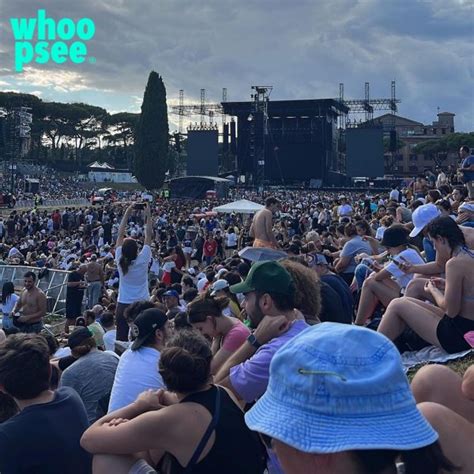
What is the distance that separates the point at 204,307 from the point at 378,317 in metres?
2.88

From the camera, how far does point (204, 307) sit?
3805 millimetres

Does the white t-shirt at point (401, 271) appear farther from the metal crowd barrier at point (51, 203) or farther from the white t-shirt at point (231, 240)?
the metal crowd barrier at point (51, 203)

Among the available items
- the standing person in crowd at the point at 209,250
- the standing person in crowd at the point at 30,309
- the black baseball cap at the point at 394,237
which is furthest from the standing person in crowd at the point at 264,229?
the standing person in crowd at the point at 209,250

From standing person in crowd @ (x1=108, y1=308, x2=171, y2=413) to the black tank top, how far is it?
702mm

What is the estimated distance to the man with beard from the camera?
3.04 meters

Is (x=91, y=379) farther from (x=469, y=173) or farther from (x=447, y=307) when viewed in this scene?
(x=469, y=173)

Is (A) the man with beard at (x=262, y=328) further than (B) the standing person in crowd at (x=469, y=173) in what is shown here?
No

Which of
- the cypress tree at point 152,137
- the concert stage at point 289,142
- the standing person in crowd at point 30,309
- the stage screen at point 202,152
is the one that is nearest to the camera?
the standing person in crowd at point 30,309

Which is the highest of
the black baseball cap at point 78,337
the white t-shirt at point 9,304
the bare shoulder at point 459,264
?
the bare shoulder at point 459,264

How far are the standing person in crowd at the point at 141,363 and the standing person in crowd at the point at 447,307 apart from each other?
1.78 metres

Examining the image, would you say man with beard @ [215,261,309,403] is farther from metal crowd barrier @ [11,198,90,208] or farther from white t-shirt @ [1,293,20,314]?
metal crowd barrier @ [11,198,90,208]

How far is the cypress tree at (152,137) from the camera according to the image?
186ft

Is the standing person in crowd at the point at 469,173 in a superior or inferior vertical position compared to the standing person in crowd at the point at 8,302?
superior

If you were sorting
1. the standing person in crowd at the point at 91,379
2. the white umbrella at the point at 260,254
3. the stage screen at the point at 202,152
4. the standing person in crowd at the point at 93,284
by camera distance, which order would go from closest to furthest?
the standing person in crowd at the point at 91,379 → the white umbrella at the point at 260,254 → the standing person in crowd at the point at 93,284 → the stage screen at the point at 202,152
